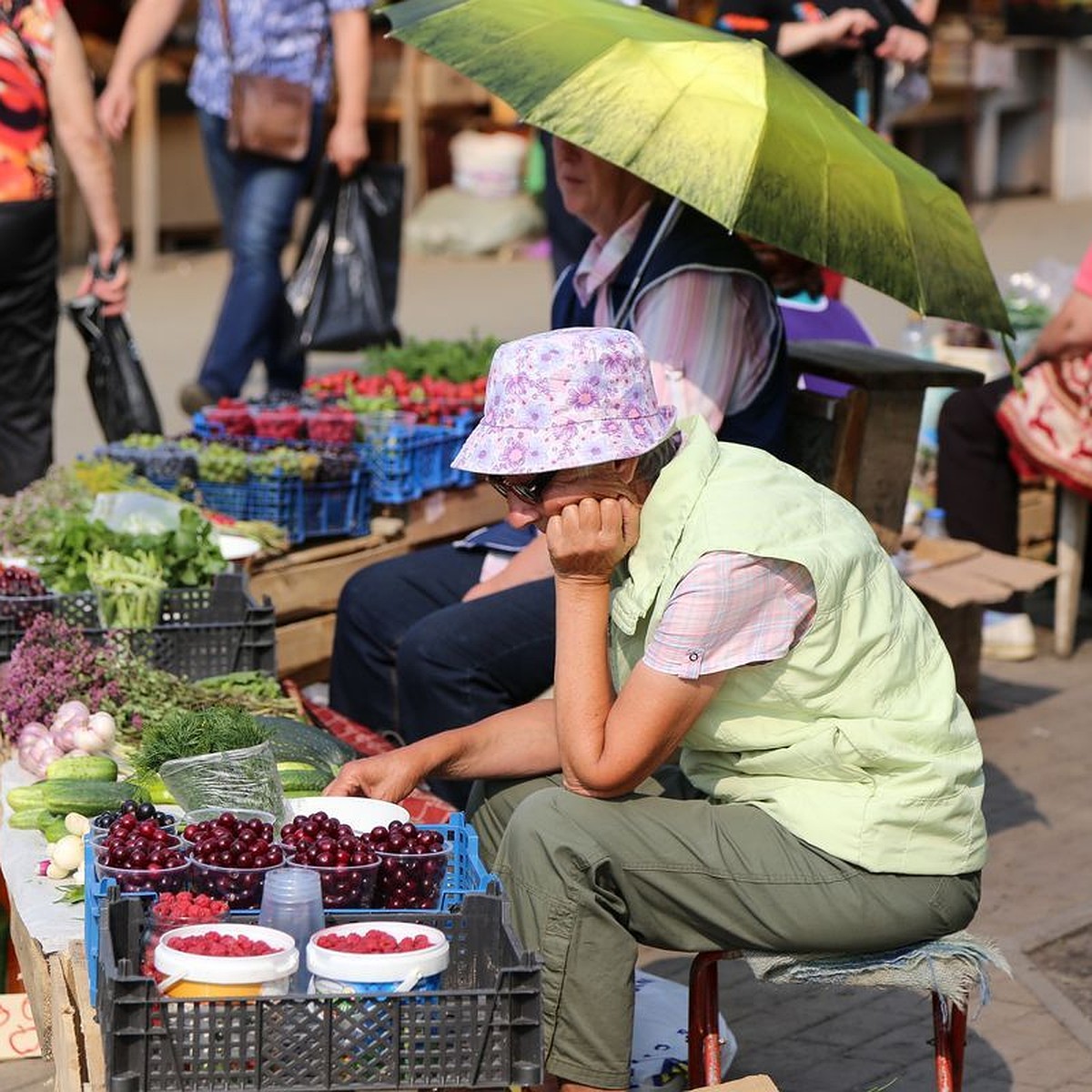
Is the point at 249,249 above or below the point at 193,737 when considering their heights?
below

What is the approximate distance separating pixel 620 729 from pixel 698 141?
53.1 inches

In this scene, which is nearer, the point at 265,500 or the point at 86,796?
the point at 86,796

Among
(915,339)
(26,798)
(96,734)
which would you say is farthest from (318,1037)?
(915,339)

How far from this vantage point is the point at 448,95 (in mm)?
15352

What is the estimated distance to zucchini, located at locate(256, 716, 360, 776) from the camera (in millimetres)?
3607

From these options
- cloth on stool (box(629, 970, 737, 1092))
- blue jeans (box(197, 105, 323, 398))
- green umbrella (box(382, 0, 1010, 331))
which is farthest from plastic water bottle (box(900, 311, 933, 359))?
cloth on stool (box(629, 970, 737, 1092))

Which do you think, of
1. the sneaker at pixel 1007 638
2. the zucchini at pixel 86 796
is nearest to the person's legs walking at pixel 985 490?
the sneaker at pixel 1007 638

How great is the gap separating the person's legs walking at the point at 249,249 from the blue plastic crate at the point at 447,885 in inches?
190

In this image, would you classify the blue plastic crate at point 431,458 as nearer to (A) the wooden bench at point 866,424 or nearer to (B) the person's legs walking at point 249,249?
(A) the wooden bench at point 866,424

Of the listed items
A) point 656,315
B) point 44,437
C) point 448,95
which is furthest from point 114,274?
point 448,95

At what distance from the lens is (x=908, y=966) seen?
2980mm

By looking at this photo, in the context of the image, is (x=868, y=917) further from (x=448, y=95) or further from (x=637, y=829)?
(x=448, y=95)

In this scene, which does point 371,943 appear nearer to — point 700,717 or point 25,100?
point 700,717

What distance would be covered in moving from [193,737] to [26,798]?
0.30 metres
